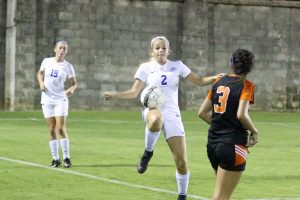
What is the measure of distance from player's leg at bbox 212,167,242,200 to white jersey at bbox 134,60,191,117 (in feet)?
10.7

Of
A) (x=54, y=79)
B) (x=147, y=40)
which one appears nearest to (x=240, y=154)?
(x=54, y=79)

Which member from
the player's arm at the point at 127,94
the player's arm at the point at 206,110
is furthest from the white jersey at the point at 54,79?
the player's arm at the point at 206,110

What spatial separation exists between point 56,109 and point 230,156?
8.20 meters

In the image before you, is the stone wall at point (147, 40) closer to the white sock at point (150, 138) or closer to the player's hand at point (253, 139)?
the white sock at point (150, 138)

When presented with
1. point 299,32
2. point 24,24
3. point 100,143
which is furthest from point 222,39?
point 100,143

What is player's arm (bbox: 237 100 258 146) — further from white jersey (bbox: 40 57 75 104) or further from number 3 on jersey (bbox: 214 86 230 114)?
white jersey (bbox: 40 57 75 104)

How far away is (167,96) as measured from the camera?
11266 millimetres

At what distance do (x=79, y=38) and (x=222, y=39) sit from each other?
6425 mm

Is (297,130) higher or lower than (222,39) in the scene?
lower

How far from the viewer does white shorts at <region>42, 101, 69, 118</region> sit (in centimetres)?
1579

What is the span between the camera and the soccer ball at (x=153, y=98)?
11.0 m

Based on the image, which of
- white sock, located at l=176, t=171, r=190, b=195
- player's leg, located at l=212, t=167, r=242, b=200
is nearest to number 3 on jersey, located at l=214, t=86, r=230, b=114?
player's leg, located at l=212, t=167, r=242, b=200

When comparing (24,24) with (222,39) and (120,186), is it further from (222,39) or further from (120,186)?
(120,186)

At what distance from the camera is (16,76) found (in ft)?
108
